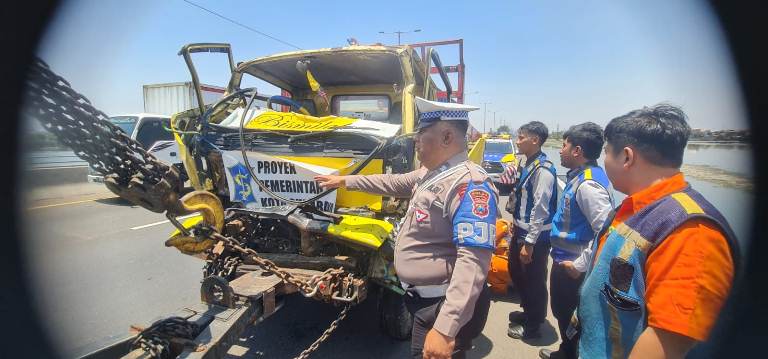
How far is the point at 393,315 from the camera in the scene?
297cm

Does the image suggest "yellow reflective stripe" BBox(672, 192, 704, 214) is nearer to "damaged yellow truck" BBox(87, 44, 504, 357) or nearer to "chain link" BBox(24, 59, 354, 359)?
"damaged yellow truck" BBox(87, 44, 504, 357)

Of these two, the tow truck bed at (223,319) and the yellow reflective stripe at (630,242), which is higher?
the yellow reflective stripe at (630,242)

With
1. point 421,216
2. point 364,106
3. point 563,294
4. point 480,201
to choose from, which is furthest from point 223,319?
point 364,106

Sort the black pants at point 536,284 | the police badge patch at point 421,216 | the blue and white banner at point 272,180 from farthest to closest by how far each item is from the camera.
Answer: the black pants at point 536,284, the blue and white banner at point 272,180, the police badge patch at point 421,216

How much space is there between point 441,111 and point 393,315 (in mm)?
1847

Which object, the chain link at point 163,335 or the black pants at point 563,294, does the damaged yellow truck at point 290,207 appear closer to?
the chain link at point 163,335

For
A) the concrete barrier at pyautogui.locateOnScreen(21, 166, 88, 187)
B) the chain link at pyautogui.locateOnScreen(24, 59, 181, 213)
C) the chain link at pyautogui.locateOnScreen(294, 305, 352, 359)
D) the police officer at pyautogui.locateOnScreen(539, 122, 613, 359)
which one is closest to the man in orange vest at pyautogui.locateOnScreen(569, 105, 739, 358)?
the police officer at pyautogui.locateOnScreen(539, 122, 613, 359)

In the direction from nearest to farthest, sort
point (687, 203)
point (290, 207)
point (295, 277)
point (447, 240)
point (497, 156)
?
point (687, 203)
point (447, 240)
point (295, 277)
point (290, 207)
point (497, 156)

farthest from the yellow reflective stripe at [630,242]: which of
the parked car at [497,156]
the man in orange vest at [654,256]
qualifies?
the parked car at [497,156]

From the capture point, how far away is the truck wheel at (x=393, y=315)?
2.95 m

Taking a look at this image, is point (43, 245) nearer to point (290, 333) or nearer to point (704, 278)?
point (290, 333)

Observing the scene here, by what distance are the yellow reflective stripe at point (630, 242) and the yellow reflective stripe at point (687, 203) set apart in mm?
156

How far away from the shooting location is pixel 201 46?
3.51 metres

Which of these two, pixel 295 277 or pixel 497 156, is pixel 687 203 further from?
pixel 497 156
